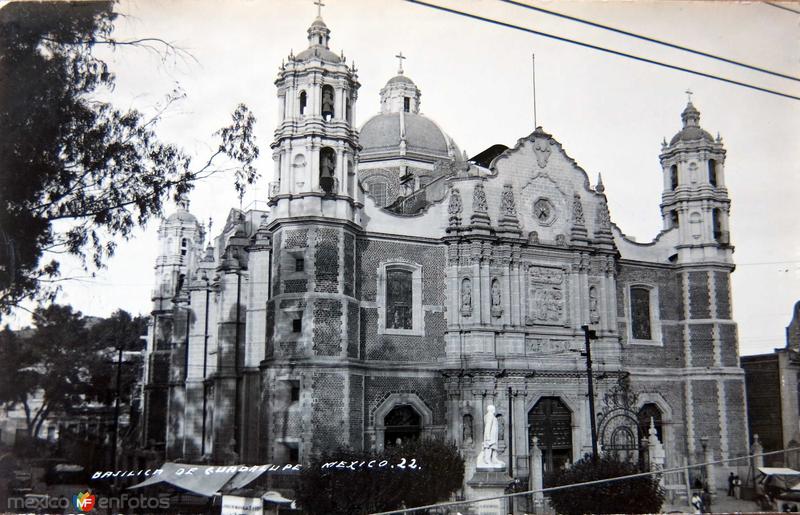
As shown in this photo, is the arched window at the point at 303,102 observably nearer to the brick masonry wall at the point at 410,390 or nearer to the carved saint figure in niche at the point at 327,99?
the carved saint figure in niche at the point at 327,99

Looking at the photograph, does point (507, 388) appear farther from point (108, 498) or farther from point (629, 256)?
point (108, 498)

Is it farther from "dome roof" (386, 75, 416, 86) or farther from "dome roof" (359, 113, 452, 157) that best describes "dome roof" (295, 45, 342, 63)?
"dome roof" (386, 75, 416, 86)

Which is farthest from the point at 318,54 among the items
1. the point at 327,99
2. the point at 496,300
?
the point at 496,300

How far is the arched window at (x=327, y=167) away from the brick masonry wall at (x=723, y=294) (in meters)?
17.6

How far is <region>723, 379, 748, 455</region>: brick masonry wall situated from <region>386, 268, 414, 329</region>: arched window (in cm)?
1418

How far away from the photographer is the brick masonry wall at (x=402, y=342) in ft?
101

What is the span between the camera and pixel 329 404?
28.4m

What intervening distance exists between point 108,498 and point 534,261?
751 inches

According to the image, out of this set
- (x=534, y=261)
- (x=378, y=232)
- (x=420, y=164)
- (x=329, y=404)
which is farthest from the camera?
(x=420, y=164)

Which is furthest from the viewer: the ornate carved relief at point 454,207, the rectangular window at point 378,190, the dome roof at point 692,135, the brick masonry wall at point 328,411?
the rectangular window at point 378,190

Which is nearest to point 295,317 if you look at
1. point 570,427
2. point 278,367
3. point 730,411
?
point 278,367

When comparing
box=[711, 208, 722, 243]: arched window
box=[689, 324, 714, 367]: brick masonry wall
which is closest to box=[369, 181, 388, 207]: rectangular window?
box=[711, 208, 722, 243]: arched window

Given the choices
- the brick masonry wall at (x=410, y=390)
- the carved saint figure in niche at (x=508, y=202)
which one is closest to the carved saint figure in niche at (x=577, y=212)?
the carved saint figure in niche at (x=508, y=202)

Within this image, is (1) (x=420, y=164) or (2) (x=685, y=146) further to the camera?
(1) (x=420, y=164)
